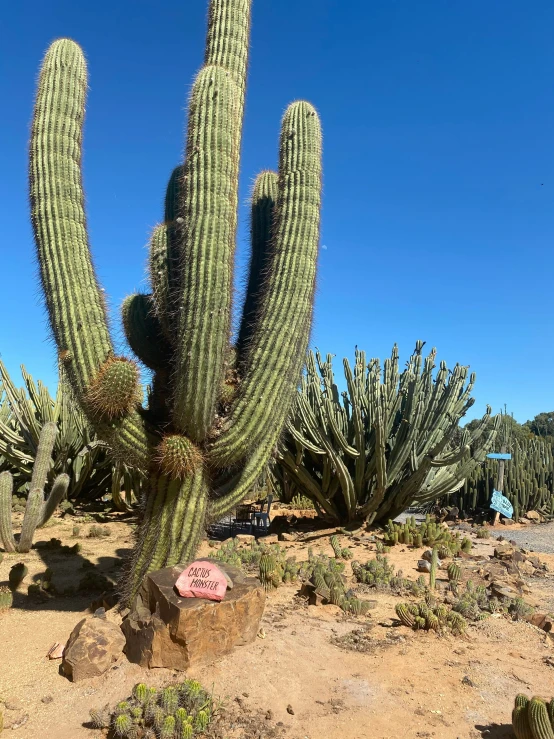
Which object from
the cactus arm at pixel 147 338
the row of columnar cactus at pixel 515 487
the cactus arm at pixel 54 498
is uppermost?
the cactus arm at pixel 147 338

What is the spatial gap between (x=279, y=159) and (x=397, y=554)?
16.6ft

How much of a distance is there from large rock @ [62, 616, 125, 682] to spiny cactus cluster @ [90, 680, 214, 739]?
0.49 m

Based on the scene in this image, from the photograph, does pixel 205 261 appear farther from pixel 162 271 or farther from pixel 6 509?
pixel 6 509

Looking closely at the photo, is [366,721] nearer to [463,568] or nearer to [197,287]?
[197,287]

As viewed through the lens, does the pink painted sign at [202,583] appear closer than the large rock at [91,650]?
No

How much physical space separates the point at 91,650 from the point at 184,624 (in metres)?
0.67

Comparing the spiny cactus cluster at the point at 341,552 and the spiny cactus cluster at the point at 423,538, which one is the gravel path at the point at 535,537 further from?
the spiny cactus cluster at the point at 341,552

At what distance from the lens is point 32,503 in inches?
267

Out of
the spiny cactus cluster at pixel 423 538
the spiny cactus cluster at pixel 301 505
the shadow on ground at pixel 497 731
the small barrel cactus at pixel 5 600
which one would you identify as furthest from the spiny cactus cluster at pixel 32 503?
the spiny cactus cluster at pixel 301 505

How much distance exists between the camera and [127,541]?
8.41m

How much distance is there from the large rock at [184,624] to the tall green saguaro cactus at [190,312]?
20.9 inches

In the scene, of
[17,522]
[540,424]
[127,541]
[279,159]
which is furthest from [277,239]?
[540,424]

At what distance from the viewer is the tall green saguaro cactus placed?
14.2 feet

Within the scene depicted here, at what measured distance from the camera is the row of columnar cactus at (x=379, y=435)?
26.6ft
